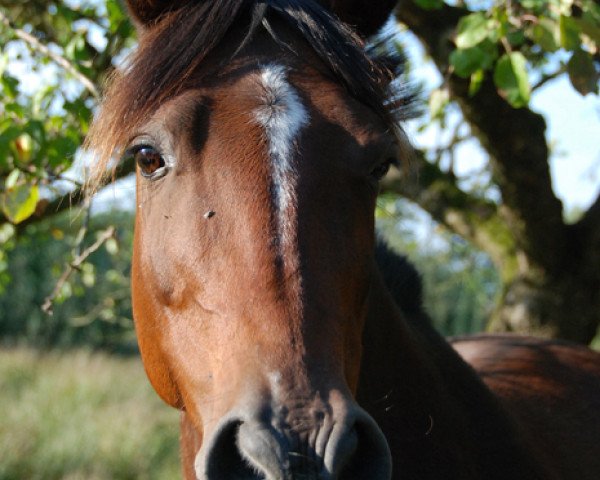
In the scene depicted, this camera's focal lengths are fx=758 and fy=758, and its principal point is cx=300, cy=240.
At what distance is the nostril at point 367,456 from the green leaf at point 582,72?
6.29 feet

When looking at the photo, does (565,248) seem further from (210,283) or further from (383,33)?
(210,283)

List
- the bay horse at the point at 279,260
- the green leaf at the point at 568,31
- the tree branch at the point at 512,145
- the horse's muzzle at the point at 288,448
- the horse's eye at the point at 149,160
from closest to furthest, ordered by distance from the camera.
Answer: the horse's muzzle at the point at 288,448
the bay horse at the point at 279,260
the horse's eye at the point at 149,160
the green leaf at the point at 568,31
the tree branch at the point at 512,145

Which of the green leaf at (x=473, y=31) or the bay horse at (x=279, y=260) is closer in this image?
the bay horse at (x=279, y=260)

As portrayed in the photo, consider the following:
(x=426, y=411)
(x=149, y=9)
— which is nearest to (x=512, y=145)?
(x=426, y=411)

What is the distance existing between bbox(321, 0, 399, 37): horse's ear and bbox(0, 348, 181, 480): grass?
7318mm

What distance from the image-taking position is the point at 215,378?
2115mm

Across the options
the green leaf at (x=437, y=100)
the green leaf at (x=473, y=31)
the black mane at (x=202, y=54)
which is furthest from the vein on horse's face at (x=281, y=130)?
the green leaf at (x=437, y=100)

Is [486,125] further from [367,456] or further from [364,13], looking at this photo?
[367,456]

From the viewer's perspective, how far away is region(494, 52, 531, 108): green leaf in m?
3.04

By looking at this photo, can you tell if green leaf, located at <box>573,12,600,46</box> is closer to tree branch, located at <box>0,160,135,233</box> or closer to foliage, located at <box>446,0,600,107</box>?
foliage, located at <box>446,0,600,107</box>

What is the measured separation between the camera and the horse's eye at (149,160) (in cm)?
246

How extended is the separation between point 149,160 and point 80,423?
931 cm

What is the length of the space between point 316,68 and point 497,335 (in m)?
2.77

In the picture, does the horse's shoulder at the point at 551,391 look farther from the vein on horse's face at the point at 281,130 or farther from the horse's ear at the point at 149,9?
the horse's ear at the point at 149,9
